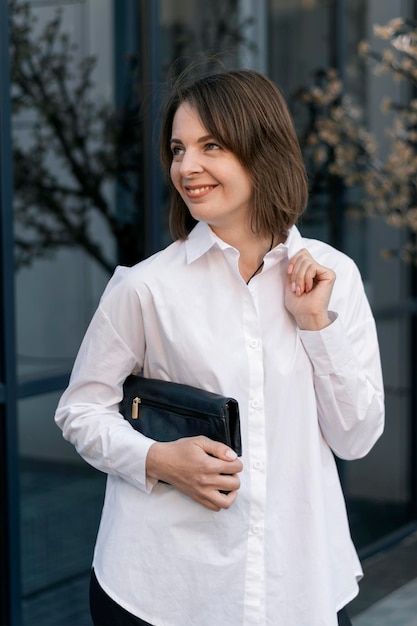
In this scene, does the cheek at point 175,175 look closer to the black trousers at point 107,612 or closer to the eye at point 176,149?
the eye at point 176,149

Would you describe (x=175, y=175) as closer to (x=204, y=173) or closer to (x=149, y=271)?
(x=204, y=173)

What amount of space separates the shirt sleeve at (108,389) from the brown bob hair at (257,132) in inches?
8.3

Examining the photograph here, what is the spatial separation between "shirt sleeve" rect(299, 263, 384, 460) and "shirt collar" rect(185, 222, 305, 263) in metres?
0.11

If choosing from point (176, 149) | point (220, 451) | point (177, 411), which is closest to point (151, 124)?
point (176, 149)

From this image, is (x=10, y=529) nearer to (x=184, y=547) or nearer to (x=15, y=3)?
(x=184, y=547)

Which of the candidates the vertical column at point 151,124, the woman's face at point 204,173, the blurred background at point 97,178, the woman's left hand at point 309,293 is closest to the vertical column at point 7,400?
the blurred background at point 97,178

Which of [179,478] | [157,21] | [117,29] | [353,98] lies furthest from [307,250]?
[353,98]

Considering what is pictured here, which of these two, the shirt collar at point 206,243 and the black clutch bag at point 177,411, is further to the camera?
the shirt collar at point 206,243

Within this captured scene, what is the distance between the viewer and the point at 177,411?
1.67 metres

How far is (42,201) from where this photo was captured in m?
4.10

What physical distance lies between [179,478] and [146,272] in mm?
360

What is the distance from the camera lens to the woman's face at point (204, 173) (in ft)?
5.50

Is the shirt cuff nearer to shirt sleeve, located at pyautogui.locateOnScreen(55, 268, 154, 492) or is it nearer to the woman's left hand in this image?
the woman's left hand

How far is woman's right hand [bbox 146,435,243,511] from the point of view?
1.59 m
